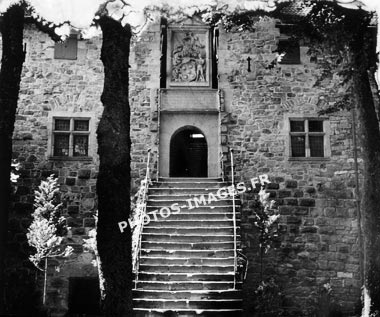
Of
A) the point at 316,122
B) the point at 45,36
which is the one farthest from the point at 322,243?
the point at 45,36

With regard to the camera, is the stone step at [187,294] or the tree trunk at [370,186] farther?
the stone step at [187,294]

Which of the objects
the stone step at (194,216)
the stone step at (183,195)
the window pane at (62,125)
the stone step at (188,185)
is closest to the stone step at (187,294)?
the stone step at (194,216)

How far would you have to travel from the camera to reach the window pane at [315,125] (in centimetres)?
1168

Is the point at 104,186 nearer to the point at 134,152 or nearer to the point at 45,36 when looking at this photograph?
the point at 134,152

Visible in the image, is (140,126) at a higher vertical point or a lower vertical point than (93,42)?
lower

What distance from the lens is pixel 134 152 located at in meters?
11.6

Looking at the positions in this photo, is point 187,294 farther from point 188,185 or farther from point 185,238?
point 188,185

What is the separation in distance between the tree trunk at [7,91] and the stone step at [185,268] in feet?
8.20

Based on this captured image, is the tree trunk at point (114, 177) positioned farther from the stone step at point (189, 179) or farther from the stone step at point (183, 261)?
the stone step at point (189, 179)

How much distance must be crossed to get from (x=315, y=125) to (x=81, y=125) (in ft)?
19.1

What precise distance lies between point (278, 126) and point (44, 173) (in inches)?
228

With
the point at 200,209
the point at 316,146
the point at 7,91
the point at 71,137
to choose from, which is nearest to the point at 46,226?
the point at 71,137

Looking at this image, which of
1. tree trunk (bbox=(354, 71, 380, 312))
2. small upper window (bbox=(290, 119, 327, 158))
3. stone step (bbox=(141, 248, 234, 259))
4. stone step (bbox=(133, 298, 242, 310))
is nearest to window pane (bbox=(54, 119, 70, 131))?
stone step (bbox=(141, 248, 234, 259))

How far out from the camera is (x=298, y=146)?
11609 millimetres
